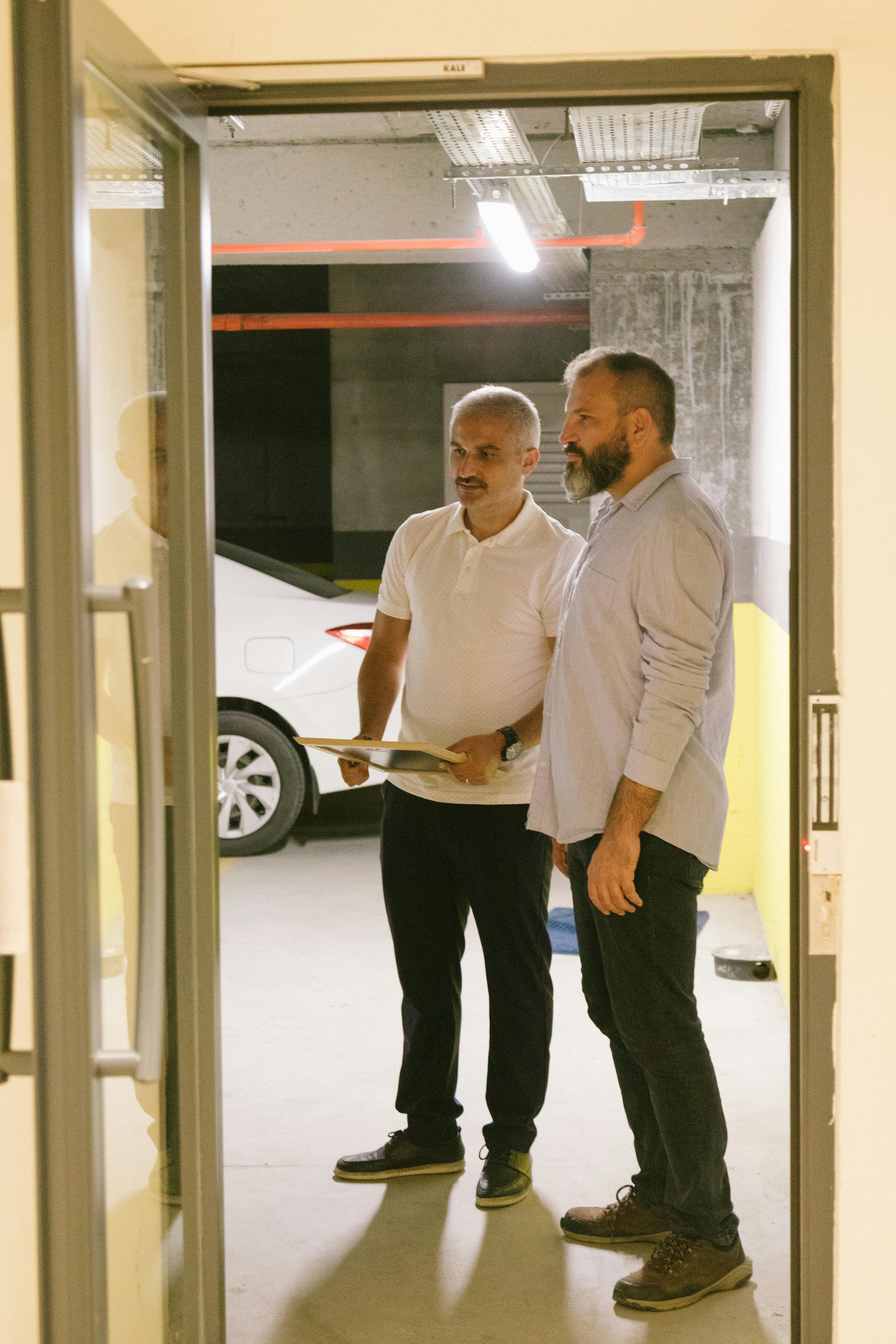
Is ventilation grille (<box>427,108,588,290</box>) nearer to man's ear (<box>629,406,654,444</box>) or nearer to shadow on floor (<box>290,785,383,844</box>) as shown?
man's ear (<box>629,406,654,444</box>)

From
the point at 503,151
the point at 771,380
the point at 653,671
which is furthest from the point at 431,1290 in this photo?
the point at 503,151

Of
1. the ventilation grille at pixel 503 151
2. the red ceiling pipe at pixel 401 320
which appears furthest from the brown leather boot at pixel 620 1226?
the red ceiling pipe at pixel 401 320

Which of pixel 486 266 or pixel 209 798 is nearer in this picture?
pixel 209 798

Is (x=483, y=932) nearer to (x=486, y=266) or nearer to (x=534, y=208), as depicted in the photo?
(x=534, y=208)

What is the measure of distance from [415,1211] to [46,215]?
223 centimetres

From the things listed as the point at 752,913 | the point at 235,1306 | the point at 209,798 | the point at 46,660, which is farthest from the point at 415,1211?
the point at 752,913

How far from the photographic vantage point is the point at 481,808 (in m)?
2.82

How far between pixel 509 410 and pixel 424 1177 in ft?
5.87

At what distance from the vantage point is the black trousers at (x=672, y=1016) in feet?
7.64

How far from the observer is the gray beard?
8.06 ft

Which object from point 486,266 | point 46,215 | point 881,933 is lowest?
point 881,933

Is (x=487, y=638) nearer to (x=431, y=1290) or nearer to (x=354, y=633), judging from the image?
(x=431, y=1290)

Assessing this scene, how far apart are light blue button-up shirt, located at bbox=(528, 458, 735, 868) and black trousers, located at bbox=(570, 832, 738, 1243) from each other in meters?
0.07

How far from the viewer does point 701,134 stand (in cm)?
529
